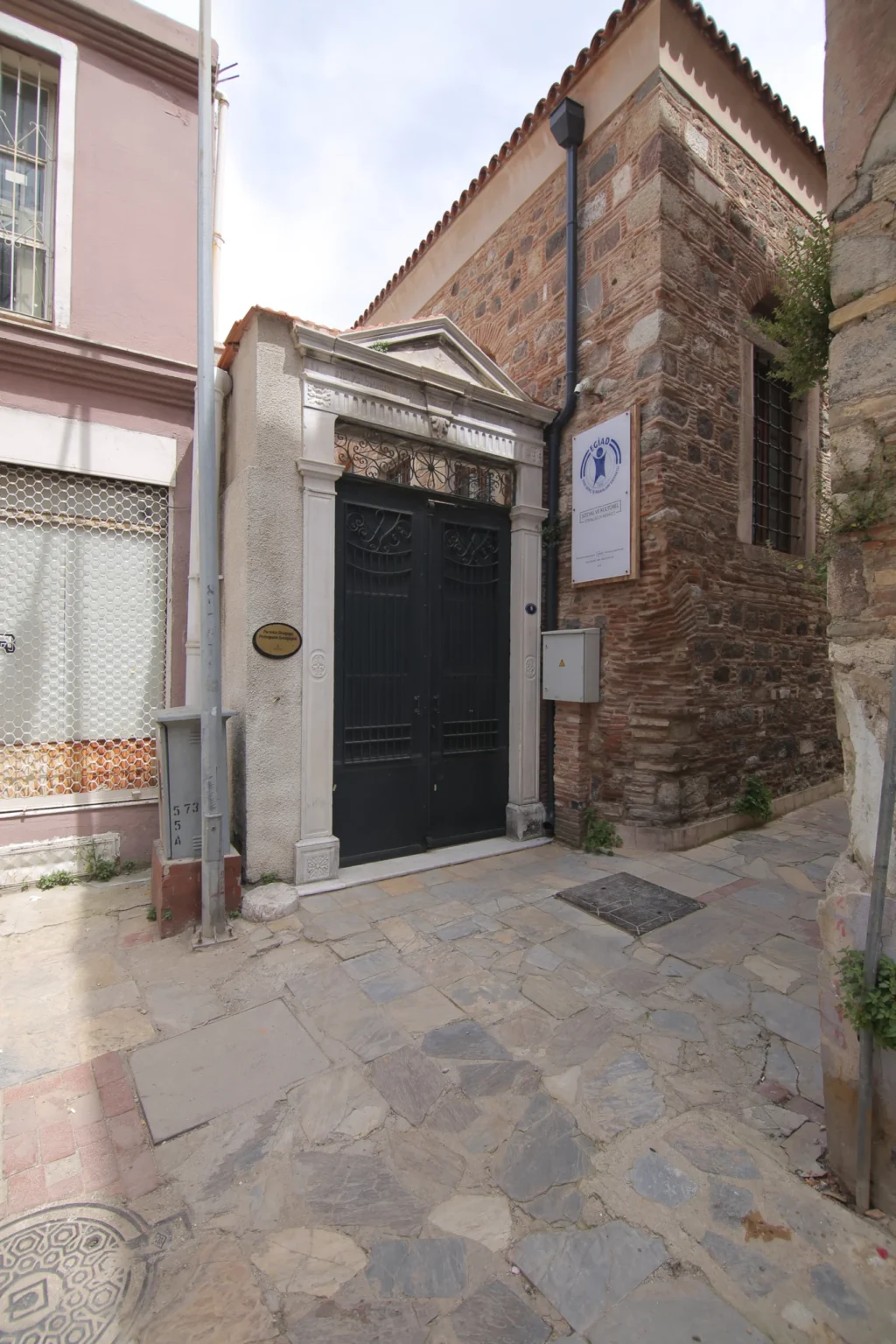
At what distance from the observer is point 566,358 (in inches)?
221

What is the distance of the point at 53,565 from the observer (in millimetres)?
4520

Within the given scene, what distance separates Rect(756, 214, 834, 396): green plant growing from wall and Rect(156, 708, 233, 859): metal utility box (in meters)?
3.71

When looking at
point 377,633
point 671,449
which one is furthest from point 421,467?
point 671,449

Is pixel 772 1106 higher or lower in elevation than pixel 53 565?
lower

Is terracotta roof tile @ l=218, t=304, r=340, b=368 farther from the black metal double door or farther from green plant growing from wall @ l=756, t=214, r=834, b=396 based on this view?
green plant growing from wall @ l=756, t=214, r=834, b=396

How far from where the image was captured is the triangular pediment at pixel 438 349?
187 inches

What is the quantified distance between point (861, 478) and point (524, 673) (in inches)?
146

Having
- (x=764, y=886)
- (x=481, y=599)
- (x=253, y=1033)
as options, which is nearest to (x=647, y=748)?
(x=764, y=886)

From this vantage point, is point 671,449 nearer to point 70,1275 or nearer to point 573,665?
point 573,665

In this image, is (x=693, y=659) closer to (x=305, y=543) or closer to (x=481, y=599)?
(x=481, y=599)

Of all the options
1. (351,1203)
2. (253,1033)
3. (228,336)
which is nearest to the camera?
(351,1203)

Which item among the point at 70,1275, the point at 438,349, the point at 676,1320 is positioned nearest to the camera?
the point at 676,1320

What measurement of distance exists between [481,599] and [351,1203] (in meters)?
4.17

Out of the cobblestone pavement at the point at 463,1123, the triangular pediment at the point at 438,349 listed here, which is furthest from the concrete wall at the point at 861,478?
the triangular pediment at the point at 438,349
